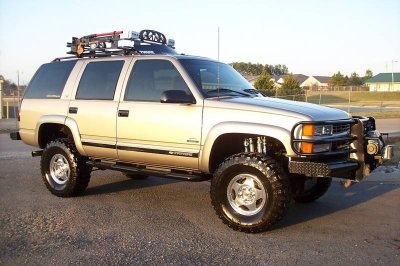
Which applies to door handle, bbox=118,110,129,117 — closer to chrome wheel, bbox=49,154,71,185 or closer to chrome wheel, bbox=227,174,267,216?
chrome wheel, bbox=49,154,71,185

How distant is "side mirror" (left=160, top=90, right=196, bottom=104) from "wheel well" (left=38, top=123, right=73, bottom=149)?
7.37 feet

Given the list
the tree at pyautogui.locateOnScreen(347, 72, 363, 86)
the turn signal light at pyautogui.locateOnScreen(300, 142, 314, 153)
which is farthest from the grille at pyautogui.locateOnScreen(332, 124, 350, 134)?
the tree at pyautogui.locateOnScreen(347, 72, 363, 86)

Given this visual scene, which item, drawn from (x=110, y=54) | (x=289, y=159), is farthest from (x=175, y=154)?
(x=110, y=54)

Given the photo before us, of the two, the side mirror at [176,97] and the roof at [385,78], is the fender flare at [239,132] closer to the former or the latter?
the side mirror at [176,97]

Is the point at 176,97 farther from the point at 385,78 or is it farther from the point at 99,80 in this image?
the point at 385,78

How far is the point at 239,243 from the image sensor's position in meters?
4.64

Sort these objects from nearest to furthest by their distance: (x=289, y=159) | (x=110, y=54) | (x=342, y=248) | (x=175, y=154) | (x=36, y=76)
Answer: (x=342, y=248), (x=289, y=159), (x=175, y=154), (x=110, y=54), (x=36, y=76)

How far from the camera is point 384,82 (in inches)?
3378

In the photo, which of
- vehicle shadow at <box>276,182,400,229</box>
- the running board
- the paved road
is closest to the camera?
the paved road

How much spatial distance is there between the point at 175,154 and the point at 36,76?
323cm

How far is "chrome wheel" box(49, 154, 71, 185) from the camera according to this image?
6855 mm

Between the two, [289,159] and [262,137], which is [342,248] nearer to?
[289,159]

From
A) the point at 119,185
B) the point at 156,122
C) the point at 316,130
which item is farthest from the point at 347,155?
the point at 119,185

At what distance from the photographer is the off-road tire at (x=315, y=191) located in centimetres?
628
